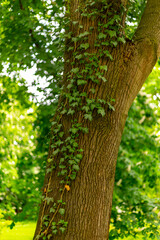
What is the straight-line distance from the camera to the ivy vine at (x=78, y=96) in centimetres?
306

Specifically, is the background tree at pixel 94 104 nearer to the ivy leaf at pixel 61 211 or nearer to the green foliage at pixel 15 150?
the ivy leaf at pixel 61 211

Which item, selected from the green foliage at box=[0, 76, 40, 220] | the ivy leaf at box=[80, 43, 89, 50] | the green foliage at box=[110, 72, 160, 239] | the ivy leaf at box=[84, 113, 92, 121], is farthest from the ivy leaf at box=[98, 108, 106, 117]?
the green foliage at box=[110, 72, 160, 239]

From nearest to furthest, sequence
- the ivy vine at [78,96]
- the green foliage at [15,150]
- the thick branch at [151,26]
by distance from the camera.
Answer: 1. the ivy vine at [78,96]
2. the thick branch at [151,26]
3. the green foliage at [15,150]

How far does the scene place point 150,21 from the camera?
373 cm

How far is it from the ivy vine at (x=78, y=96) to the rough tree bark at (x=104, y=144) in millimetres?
58

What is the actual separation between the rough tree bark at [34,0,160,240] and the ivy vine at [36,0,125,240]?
6cm

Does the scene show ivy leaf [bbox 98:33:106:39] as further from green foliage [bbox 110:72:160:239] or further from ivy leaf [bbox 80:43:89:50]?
green foliage [bbox 110:72:160:239]

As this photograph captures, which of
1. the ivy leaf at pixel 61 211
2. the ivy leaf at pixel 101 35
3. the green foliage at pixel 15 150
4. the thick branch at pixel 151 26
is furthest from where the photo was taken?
the green foliage at pixel 15 150

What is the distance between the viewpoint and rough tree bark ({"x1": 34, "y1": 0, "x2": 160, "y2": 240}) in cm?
299

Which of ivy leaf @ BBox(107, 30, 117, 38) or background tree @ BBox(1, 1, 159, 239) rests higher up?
ivy leaf @ BBox(107, 30, 117, 38)

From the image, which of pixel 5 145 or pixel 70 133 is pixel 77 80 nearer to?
pixel 70 133

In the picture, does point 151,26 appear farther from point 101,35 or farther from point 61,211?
point 61,211

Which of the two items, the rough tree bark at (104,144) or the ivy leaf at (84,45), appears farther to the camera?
the ivy leaf at (84,45)

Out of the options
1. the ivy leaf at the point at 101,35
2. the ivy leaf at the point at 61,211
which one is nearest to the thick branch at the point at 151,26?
the ivy leaf at the point at 101,35
